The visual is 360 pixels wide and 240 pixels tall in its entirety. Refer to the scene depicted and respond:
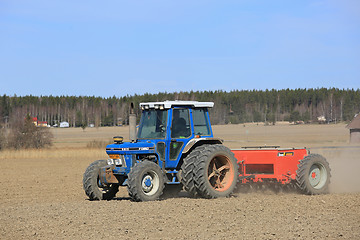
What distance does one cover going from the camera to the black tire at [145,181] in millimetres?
11352

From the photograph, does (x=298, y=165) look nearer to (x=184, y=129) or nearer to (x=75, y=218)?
(x=184, y=129)

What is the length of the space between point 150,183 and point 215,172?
170 cm

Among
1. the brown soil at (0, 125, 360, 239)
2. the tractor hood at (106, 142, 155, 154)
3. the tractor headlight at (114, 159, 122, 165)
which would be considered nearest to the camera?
the brown soil at (0, 125, 360, 239)

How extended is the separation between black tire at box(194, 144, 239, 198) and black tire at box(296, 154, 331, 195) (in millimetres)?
1943

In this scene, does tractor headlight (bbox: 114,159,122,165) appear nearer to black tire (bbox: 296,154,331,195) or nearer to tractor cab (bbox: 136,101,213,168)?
tractor cab (bbox: 136,101,213,168)

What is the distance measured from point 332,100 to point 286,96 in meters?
12.5

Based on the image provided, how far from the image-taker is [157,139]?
1248 centimetres

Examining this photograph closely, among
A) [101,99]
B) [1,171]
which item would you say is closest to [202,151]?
[1,171]

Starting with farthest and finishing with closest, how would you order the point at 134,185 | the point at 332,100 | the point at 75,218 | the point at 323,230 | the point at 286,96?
the point at 286,96 < the point at 332,100 < the point at 134,185 < the point at 75,218 < the point at 323,230

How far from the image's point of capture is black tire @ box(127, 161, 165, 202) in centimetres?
1135

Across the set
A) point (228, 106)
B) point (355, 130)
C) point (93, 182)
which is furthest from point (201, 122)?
point (228, 106)

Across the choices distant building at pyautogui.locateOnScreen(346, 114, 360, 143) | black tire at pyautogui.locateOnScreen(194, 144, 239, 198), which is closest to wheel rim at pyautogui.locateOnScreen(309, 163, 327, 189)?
black tire at pyautogui.locateOnScreen(194, 144, 239, 198)

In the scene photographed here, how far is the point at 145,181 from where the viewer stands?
11633 mm

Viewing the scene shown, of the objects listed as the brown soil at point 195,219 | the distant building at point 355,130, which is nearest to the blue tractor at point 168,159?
the brown soil at point 195,219
